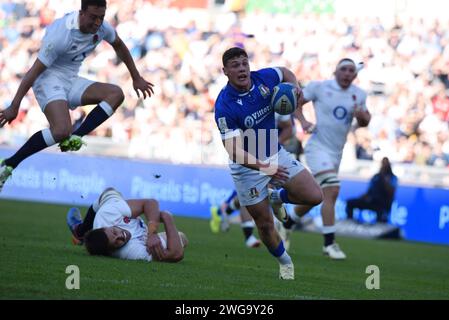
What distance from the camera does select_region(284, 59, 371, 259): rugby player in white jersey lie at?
1422cm

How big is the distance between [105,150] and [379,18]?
7674 mm

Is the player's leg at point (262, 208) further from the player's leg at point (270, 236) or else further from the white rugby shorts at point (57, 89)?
the white rugby shorts at point (57, 89)

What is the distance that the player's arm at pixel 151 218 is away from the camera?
10438mm

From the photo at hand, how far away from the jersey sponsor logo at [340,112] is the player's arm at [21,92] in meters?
4.82

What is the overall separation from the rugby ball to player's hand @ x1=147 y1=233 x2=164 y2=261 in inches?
75.8

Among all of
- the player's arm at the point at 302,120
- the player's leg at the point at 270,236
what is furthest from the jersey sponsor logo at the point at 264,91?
the player's leg at the point at 270,236

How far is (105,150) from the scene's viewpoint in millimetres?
24047

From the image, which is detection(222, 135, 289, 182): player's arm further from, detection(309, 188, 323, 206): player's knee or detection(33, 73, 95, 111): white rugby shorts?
detection(33, 73, 95, 111): white rugby shorts

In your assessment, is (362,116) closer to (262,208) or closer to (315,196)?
(315,196)

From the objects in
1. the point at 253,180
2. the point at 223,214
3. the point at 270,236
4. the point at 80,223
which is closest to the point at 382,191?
the point at 223,214

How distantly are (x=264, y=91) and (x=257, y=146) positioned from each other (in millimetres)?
567

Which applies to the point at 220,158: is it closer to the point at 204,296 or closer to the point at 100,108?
the point at 100,108
